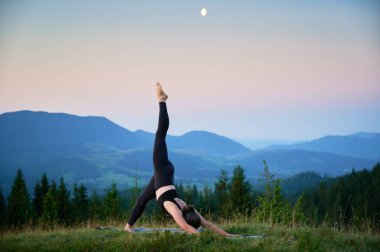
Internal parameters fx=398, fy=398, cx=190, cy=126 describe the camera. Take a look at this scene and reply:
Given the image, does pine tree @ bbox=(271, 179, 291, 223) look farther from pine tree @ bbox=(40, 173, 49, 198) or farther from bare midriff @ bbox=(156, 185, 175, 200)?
pine tree @ bbox=(40, 173, 49, 198)

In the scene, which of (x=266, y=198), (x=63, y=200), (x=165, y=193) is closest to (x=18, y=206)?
(x=63, y=200)

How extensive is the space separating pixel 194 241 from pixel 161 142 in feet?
8.55

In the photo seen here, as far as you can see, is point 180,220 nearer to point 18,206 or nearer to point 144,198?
point 144,198

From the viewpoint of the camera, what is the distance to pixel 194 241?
8812 millimetres

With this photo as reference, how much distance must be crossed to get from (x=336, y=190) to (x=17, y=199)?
80.2 meters

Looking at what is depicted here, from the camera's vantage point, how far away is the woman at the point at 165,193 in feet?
30.6

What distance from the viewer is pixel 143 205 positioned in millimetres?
10430

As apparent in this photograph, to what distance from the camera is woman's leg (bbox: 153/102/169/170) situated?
1003cm

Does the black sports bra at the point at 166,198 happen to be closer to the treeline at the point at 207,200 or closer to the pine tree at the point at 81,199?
the treeline at the point at 207,200

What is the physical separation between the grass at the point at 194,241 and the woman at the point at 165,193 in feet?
1.38

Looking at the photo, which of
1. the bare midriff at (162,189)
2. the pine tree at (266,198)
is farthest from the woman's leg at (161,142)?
the pine tree at (266,198)

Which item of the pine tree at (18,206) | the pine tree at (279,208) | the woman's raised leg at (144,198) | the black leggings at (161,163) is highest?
the black leggings at (161,163)

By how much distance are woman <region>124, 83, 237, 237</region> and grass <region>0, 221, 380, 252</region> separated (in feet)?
1.38

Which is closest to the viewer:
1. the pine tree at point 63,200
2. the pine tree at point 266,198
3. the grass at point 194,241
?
the grass at point 194,241
